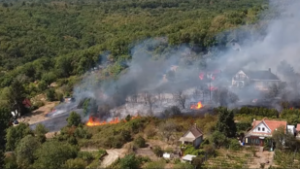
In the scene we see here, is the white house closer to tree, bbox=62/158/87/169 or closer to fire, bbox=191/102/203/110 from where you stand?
fire, bbox=191/102/203/110

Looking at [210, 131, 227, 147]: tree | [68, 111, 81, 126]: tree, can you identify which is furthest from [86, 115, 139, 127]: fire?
[210, 131, 227, 147]: tree

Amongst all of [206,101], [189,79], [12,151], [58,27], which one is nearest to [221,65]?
[189,79]

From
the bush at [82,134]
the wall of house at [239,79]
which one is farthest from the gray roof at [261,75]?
the bush at [82,134]

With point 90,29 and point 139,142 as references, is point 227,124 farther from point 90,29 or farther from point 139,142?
point 90,29

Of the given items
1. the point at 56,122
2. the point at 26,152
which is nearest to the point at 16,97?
the point at 56,122

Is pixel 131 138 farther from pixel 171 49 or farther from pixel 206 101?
pixel 171 49

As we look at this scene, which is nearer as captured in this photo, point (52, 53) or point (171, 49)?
point (171, 49)

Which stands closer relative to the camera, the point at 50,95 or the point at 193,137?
the point at 193,137
